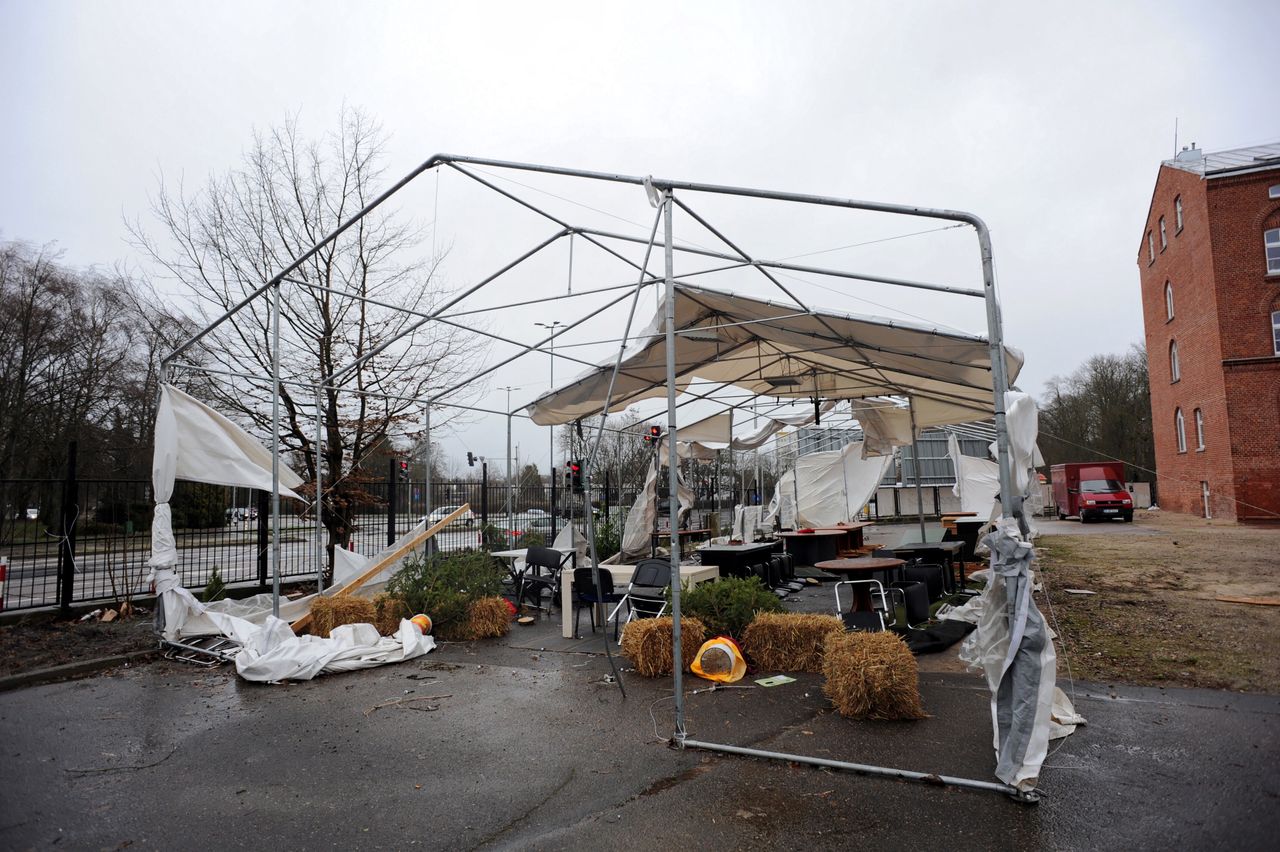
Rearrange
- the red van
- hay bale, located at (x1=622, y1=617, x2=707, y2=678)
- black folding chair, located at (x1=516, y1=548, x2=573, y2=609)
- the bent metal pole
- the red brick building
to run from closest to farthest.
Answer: the bent metal pole → hay bale, located at (x1=622, y1=617, x2=707, y2=678) → black folding chair, located at (x1=516, y1=548, x2=573, y2=609) → the red brick building → the red van

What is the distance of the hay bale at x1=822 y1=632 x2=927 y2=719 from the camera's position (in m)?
4.93

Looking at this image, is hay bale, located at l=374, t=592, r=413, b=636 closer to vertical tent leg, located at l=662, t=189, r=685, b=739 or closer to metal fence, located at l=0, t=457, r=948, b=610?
metal fence, located at l=0, t=457, r=948, b=610

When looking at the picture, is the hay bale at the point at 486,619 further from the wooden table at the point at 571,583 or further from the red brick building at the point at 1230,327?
the red brick building at the point at 1230,327

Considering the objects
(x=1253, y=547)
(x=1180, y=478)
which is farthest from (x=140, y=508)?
(x=1180, y=478)

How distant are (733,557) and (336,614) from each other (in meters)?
5.02

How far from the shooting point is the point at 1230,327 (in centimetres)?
2127

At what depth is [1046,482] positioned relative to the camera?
37.9 metres

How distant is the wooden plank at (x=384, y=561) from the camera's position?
8297 mm

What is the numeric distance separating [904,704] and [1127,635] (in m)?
3.74

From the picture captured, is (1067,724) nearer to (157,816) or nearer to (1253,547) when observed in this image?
(157,816)

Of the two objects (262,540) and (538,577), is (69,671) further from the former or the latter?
(538,577)

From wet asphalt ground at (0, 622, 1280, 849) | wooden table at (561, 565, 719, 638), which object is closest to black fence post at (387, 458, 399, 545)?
wooden table at (561, 565, 719, 638)

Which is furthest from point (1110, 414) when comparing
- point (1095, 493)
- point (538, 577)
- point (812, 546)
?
point (538, 577)

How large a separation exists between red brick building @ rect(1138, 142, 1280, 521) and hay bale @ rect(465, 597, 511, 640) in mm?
21735
